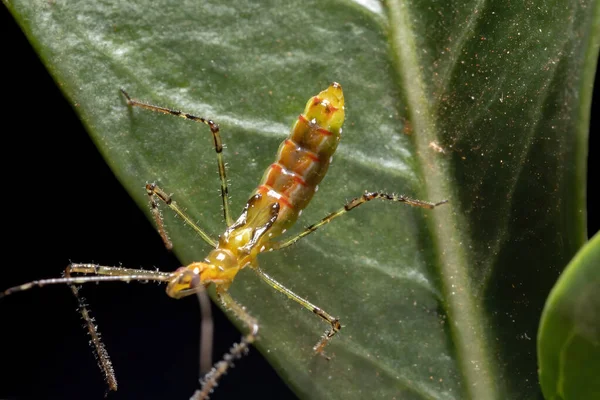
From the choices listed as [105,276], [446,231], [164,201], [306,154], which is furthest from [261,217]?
[446,231]

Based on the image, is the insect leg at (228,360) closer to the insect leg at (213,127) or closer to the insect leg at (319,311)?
the insect leg at (319,311)

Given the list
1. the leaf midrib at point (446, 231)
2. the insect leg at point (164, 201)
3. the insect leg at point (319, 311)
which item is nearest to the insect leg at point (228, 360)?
the insect leg at point (319, 311)

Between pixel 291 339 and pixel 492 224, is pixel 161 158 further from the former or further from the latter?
pixel 492 224

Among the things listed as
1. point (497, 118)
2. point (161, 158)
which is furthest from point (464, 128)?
point (161, 158)

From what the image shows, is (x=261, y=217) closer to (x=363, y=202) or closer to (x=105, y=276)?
(x=363, y=202)

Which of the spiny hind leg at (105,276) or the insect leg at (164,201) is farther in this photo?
the spiny hind leg at (105,276)

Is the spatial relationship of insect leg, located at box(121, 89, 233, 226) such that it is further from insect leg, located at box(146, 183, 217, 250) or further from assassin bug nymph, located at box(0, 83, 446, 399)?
insect leg, located at box(146, 183, 217, 250)
